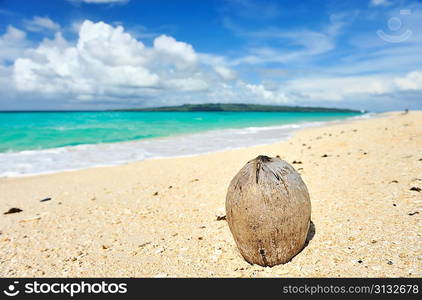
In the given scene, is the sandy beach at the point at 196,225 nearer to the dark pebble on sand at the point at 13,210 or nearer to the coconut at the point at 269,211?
the dark pebble on sand at the point at 13,210

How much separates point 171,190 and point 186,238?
2873 mm

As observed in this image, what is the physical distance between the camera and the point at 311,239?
388 centimetres

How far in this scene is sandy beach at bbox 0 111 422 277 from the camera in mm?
3451

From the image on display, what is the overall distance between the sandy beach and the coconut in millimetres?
248

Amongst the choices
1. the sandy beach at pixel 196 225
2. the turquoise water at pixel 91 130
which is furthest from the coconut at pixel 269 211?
the turquoise water at pixel 91 130

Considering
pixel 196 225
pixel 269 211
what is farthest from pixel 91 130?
pixel 269 211

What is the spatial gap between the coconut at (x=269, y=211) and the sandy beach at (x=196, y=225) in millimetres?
248

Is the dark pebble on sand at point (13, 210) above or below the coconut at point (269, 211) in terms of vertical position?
below

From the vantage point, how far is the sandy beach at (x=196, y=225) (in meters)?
3.45

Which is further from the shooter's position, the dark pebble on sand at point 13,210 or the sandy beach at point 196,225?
the dark pebble on sand at point 13,210

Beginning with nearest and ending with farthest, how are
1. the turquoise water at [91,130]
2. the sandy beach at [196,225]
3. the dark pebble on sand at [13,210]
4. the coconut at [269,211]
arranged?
the coconut at [269,211] → the sandy beach at [196,225] → the dark pebble on sand at [13,210] → the turquoise water at [91,130]

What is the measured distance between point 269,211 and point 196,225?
2.14m

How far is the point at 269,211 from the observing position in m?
3.15

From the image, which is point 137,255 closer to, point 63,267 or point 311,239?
point 63,267
